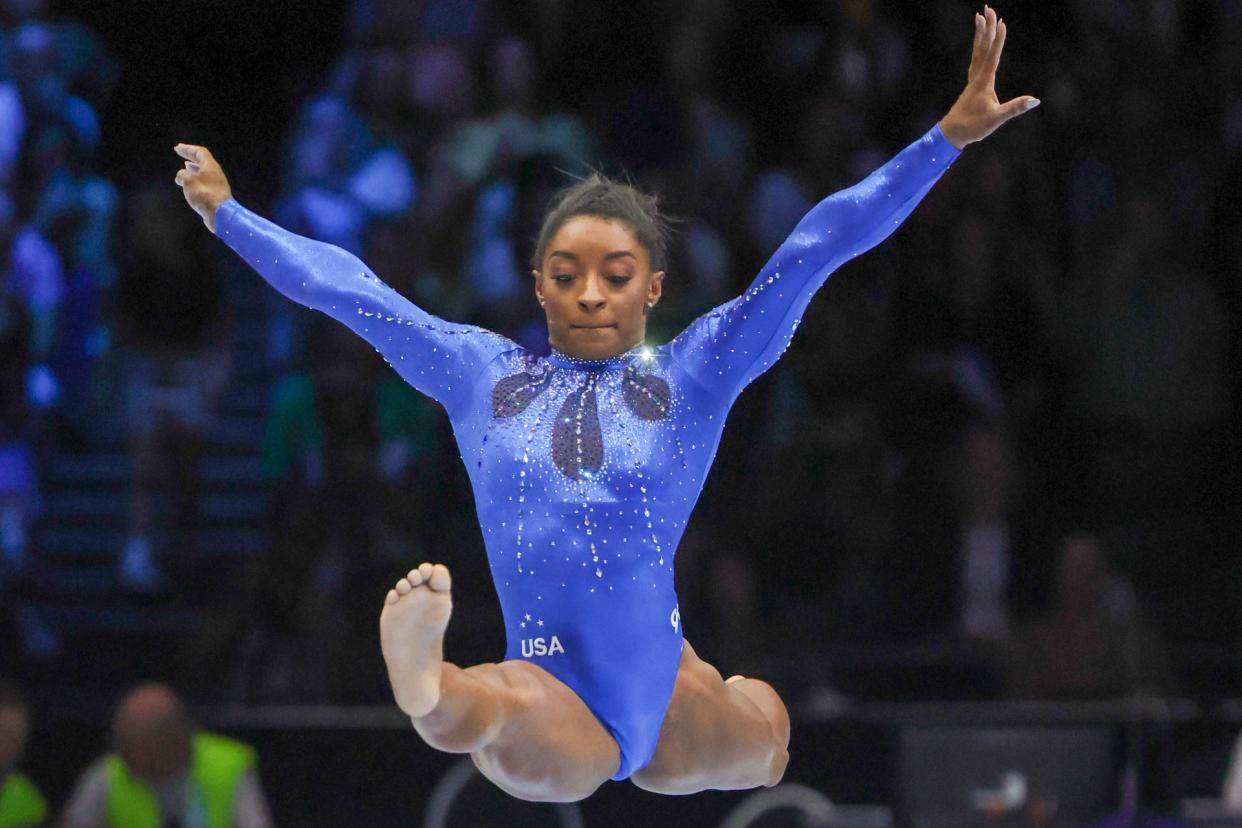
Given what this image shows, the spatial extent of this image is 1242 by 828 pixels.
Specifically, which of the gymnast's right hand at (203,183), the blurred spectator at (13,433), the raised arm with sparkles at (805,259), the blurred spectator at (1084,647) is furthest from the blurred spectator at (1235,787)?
the blurred spectator at (13,433)

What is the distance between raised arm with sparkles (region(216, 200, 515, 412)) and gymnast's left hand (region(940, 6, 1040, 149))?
1.03 m

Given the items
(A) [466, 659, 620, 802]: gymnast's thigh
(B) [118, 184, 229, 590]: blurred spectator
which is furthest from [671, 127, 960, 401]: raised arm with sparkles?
(B) [118, 184, 229, 590]: blurred spectator

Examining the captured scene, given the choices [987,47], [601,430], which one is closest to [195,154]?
[601,430]

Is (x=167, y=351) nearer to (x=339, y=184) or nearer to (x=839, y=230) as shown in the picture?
(x=339, y=184)

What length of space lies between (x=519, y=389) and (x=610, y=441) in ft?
0.78

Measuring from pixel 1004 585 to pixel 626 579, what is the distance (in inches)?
133

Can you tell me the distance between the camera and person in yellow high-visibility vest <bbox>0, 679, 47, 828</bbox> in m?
5.85

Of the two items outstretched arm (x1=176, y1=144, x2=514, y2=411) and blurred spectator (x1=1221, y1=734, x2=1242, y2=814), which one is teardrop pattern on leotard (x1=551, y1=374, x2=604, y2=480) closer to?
outstretched arm (x1=176, y1=144, x2=514, y2=411)

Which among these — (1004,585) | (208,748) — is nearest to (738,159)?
(1004,585)

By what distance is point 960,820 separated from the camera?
5.12m

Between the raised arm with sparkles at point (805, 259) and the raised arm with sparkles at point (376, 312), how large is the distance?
0.45 m

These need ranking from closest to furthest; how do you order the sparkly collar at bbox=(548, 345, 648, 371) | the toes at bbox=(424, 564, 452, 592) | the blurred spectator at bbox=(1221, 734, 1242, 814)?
the toes at bbox=(424, 564, 452, 592) → the sparkly collar at bbox=(548, 345, 648, 371) → the blurred spectator at bbox=(1221, 734, 1242, 814)

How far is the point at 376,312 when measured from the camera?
3920 mm

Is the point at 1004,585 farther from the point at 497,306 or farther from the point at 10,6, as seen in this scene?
the point at 10,6
